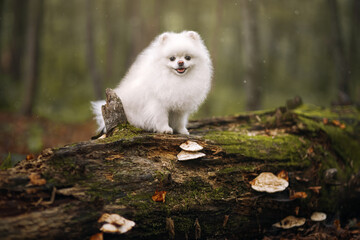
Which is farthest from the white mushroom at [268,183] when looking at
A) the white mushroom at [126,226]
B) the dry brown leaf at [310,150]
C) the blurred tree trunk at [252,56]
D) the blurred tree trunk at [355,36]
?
the blurred tree trunk at [355,36]

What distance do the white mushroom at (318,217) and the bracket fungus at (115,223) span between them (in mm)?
2652

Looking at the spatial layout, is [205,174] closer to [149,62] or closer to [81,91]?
[149,62]

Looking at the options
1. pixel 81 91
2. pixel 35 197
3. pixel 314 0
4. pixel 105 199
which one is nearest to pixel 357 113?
pixel 105 199

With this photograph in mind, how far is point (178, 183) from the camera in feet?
11.6

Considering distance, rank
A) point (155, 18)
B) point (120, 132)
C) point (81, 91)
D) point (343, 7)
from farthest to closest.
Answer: point (343, 7)
point (81, 91)
point (155, 18)
point (120, 132)

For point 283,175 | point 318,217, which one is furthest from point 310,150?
point 318,217

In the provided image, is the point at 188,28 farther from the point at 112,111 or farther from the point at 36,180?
the point at 36,180

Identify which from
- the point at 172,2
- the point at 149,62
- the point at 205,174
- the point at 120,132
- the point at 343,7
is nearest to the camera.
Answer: the point at 205,174

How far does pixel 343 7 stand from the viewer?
78.7 ft

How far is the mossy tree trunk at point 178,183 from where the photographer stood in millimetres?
2789

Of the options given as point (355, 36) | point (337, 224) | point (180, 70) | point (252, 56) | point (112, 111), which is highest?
point (355, 36)

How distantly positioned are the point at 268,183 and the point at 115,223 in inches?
79.8

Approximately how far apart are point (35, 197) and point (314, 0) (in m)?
27.0

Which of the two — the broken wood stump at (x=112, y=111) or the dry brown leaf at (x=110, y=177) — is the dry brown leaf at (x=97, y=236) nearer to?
the dry brown leaf at (x=110, y=177)
